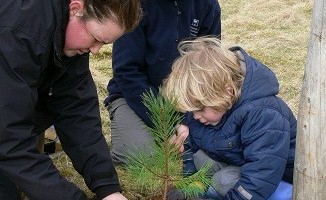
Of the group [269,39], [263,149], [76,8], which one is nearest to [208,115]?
[263,149]

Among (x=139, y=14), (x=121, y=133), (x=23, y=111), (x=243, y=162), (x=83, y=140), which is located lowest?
(x=121, y=133)

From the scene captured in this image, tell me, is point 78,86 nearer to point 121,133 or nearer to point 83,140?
point 83,140

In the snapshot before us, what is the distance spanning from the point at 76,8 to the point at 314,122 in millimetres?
928

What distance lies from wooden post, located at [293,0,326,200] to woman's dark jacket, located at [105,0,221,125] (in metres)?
1.28

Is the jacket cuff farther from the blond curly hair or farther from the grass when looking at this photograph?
the grass

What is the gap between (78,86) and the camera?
102 inches

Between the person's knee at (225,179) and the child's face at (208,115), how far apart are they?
0.89 feet

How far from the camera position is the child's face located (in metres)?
2.53

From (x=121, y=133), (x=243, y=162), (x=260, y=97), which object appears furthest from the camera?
(x=121, y=133)

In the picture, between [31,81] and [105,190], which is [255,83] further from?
[31,81]

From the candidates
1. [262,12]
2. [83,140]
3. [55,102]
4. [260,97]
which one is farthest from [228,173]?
[262,12]

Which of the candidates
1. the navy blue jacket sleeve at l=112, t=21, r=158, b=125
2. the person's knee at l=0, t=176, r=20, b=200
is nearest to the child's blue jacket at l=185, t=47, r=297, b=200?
the navy blue jacket sleeve at l=112, t=21, r=158, b=125

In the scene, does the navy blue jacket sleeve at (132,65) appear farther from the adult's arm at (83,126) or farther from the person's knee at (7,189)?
the person's knee at (7,189)

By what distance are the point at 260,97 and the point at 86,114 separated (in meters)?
0.78
